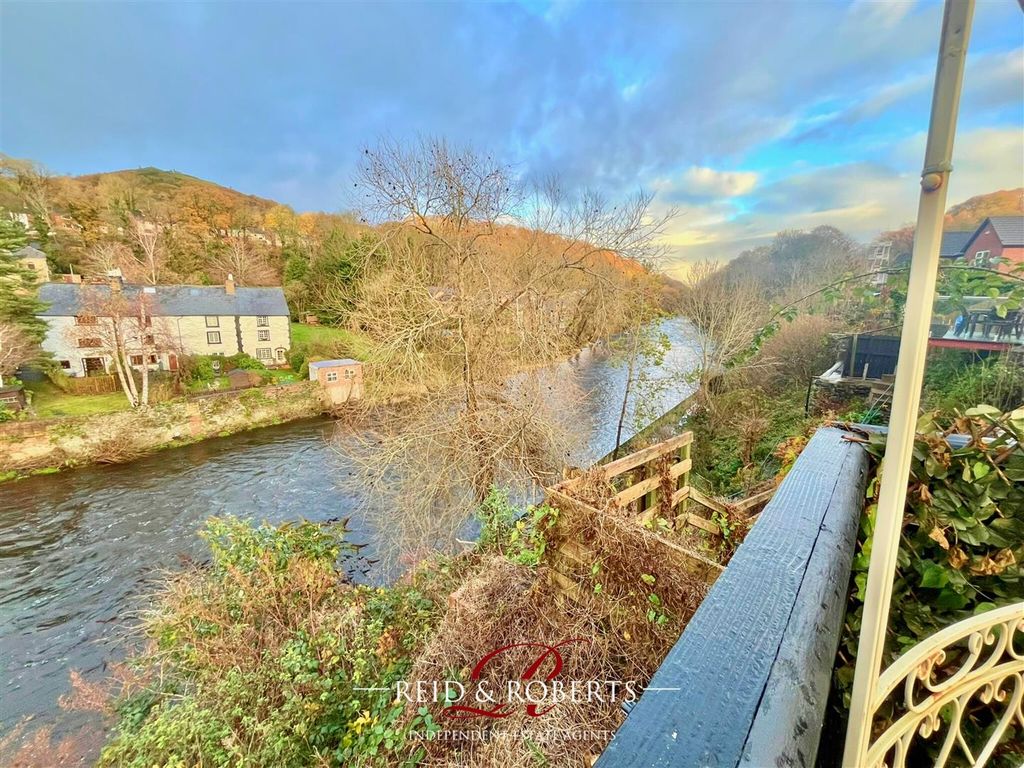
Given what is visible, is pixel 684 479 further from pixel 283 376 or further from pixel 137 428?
pixel 283 376

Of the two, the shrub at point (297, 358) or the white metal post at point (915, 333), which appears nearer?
the white metal post at point (915, 333)

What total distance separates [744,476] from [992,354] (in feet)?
17.5

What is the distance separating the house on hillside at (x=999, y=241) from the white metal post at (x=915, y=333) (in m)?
1.10

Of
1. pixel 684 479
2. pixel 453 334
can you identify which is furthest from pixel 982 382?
pixel 453 334

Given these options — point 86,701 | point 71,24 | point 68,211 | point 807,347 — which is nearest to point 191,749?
point 86,701

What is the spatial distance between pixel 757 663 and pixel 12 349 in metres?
19.6

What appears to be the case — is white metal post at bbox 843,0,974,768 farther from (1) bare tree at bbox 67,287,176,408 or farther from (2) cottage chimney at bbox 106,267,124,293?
(2) cottage chimney at bbox 106,267,124,293

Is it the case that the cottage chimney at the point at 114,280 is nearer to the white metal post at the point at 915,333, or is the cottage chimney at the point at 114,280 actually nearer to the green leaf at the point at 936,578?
the white metal post at the point at 915,333

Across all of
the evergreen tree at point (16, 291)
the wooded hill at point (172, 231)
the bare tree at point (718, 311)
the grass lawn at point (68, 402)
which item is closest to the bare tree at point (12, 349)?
the evergreen tree at point (16, 291)

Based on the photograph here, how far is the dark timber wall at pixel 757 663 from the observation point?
27.9 inches

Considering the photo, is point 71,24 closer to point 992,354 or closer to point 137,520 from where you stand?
point 137,520

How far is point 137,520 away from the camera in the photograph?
9.22 meters

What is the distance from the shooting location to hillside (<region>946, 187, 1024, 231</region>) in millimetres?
889

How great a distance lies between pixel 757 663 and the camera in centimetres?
84
